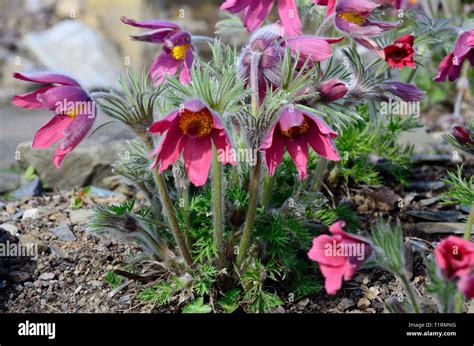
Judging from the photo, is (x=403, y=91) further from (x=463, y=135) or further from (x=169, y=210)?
(x=169, y=210)

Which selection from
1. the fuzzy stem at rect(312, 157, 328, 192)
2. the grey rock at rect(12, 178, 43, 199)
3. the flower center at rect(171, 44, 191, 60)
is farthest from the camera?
the grey rock at rect(12, 178, 43, 199)

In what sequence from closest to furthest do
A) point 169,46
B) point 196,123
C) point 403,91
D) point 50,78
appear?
point 196,123 < point 50,78 < point 169,46 < point 403,91

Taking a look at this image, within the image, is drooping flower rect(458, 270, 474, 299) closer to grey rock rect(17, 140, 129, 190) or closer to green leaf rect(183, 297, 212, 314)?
green leaf rect(183, 297, 212, 314)

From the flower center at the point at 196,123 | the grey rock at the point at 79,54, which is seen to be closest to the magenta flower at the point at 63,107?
the flower center at the point at 196,123

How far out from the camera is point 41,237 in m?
3.40

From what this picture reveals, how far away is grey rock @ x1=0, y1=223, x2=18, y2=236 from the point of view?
339 cm

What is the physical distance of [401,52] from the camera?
272cm

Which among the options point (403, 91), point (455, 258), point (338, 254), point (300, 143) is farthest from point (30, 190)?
point (455, 258)

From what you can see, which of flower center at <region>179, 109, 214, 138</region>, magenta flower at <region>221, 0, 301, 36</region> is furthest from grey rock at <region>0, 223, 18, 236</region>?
magenta flower at <region>221, 0, 301, 36</region>

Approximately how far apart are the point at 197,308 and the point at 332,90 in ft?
3.09

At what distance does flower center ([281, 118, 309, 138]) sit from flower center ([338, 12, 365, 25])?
55 cm

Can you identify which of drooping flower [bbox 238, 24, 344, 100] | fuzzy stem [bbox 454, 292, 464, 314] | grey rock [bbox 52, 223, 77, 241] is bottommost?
fuzzy stem [bbox 454, 292, 464, 314]

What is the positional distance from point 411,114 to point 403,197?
419 millimetres
